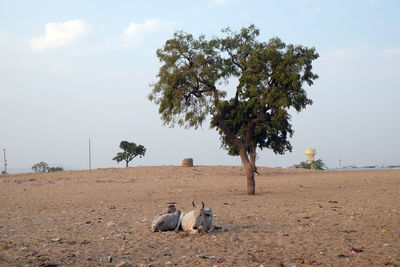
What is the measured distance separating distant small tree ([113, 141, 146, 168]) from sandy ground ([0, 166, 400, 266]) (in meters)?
32.4

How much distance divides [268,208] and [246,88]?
6718mm

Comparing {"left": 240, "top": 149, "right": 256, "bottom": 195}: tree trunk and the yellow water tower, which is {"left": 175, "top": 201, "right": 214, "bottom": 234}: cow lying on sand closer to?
{"left": 240, "top": 149, "right": 256, "bottom": 195}: tree trunk

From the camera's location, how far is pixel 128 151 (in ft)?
177

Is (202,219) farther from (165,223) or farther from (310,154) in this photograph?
(310,154)

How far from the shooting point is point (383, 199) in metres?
16.4

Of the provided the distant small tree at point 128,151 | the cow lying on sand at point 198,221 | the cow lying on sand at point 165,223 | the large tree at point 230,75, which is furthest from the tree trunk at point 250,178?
the distant small tree at point 128,151

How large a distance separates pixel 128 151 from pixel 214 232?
148ft

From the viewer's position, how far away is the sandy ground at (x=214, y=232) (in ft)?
25.5

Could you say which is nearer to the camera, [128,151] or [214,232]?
[214,232]

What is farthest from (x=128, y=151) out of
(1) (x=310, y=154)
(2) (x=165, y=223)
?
(2) (x=165, y=223)

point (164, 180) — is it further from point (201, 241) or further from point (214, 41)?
point (201, 241)

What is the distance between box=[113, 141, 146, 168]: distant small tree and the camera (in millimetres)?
53750

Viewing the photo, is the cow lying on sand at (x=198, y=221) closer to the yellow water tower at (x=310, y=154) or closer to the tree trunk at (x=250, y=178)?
the tree trunk at (x=250, y=178)

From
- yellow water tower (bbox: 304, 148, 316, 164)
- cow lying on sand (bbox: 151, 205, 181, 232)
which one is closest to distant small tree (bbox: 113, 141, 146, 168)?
yellow water tower (bbox: 304, 148, 316, 164)
